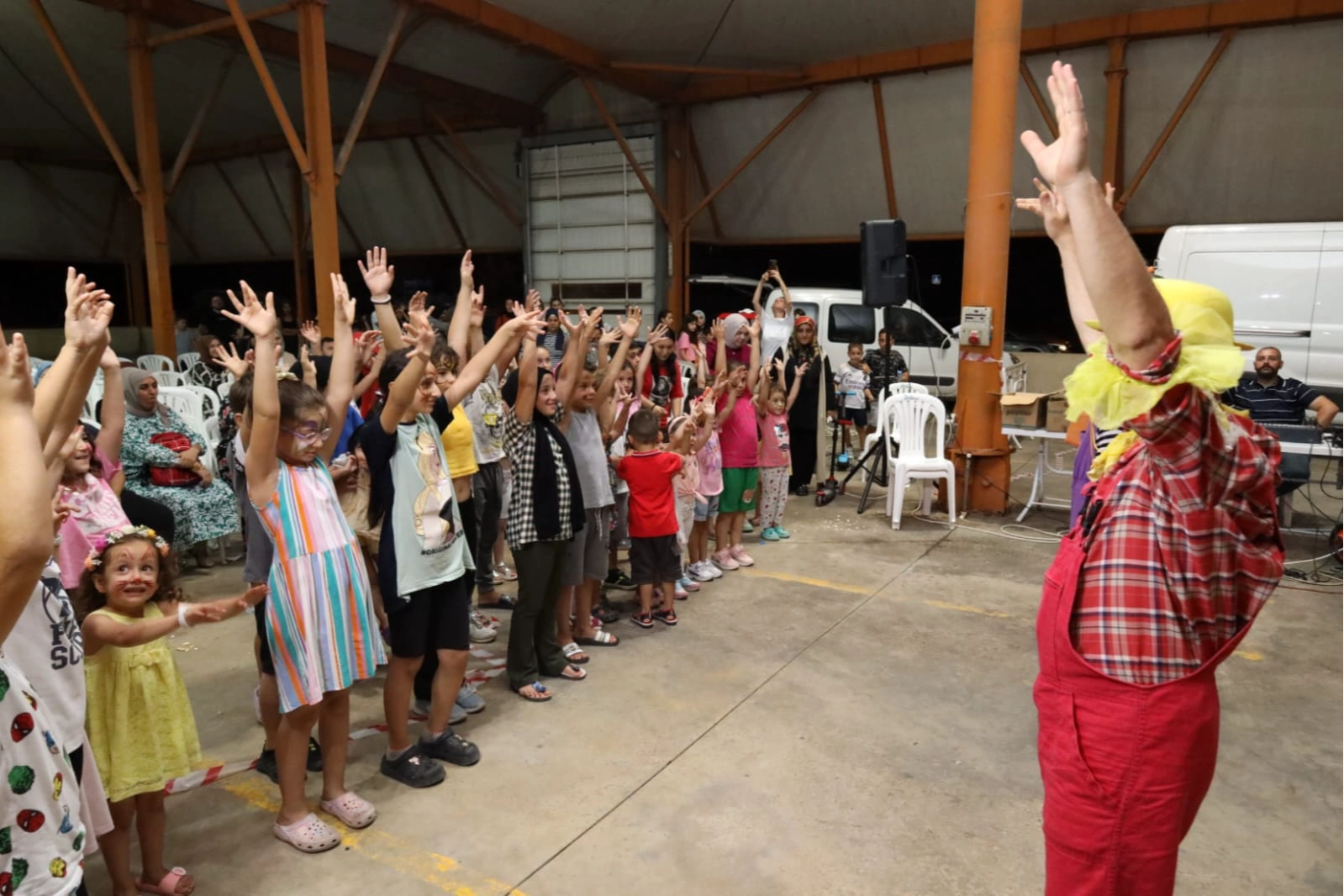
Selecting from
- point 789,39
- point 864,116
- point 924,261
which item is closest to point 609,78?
point 789,39

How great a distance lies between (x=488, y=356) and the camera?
3.22 metres

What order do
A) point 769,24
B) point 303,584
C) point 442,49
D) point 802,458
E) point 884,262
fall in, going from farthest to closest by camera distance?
point 442,49 → point 769,24 → point 802,458 → point 884,262 → point 303,584

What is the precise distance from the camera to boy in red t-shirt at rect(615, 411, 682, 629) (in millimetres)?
4285

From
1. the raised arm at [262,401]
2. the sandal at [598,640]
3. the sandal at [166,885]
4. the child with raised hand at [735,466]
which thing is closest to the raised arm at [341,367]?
the raised arm at [262,401]

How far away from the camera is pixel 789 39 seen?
1131 centimetres

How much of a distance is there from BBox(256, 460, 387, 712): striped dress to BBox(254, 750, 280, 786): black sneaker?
2.42ft

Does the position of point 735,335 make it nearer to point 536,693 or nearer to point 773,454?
point 773,454

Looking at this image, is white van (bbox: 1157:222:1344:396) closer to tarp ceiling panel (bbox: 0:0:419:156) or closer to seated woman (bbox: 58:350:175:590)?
seated woman (bbox: 58:350:175:590)

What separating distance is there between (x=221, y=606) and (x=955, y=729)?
274 centimetres

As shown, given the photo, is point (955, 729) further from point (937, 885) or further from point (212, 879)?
point (212, 879)

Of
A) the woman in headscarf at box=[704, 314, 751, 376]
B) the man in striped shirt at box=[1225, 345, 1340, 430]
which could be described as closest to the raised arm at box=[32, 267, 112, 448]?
the woman in headscarf at box=[704, 314, 751, 376]

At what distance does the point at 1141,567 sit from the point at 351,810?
2.45m

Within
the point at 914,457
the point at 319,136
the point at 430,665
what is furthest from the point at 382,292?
the point at 319,136

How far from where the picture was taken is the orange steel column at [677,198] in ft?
44.3
